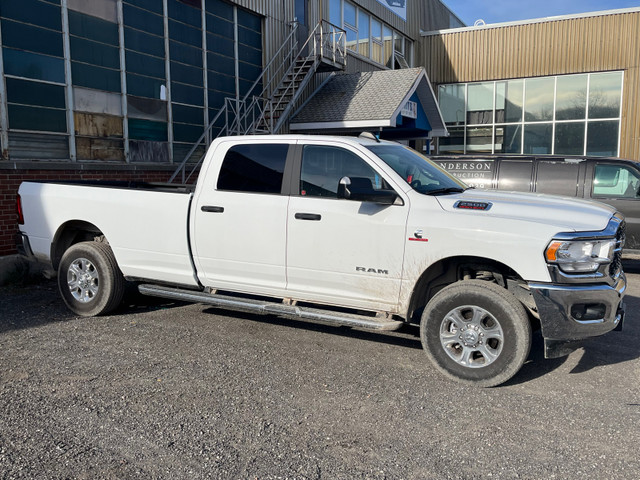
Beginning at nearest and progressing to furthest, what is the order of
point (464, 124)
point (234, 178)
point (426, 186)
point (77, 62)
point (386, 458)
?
point (386, 458)
point (426, 186)
point (234, 178)
point (77, 62)
point (464, 124)

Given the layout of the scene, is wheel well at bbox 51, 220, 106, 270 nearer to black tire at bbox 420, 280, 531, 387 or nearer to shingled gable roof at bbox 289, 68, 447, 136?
black tire at bbox 420, 280, 531, 387

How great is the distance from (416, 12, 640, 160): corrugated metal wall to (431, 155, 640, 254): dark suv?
14524mm

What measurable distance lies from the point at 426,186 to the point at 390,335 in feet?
5.51

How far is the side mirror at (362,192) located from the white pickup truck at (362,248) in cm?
1

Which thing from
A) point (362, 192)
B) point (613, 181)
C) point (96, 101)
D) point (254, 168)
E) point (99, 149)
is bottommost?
point (362, 192)

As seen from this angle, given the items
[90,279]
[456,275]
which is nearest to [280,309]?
[456,275]

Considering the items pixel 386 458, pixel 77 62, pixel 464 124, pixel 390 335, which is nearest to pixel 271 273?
pixel 390 335

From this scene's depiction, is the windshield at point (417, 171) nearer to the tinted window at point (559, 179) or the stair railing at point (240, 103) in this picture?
the tinted window at point (559, 179)

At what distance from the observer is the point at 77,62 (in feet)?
33.8

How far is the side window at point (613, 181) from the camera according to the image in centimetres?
900

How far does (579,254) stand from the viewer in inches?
168

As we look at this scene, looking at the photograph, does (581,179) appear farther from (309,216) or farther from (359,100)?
(359,100)

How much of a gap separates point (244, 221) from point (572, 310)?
2997 mm

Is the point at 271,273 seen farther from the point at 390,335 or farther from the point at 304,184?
the point at 390,335
